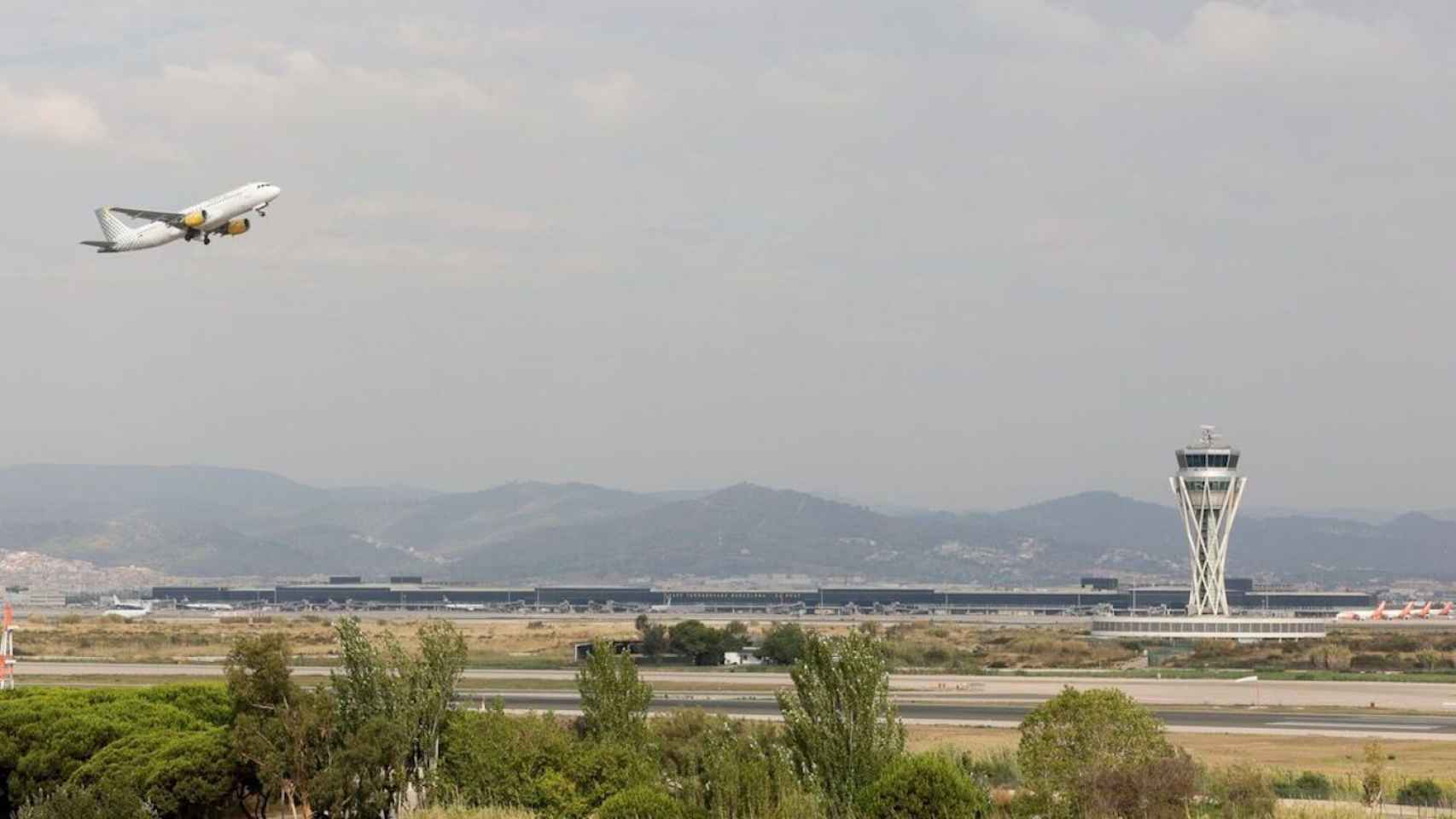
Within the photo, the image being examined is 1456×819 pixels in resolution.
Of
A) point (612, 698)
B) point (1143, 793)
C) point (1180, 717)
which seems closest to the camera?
point (1143, 793)

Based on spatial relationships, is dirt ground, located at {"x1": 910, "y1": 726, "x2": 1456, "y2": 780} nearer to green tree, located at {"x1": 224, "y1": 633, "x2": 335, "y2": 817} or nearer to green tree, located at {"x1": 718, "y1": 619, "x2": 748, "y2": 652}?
green tree, located at {"x1": 224, "y1": 633, "x2": 335, "y2": 817}

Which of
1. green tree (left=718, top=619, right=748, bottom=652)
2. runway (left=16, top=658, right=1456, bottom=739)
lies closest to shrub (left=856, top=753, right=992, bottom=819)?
runway (left=16, top=658, right=1456, bottom=739)

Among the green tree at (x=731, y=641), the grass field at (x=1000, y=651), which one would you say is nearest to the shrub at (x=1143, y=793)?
the grass field at (x=1000, y=651)

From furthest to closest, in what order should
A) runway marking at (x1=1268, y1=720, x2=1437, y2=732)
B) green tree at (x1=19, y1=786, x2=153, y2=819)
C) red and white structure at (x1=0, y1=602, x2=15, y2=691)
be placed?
runway marking at (x1=1268, y1=720, x2=1437, y2=732) < red and white structure at (x1=0, y1=602, x2=15, y2=691) < green tree at (x1=19, y1=786, x2=153, y2=819)

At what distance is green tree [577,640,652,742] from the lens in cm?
5141

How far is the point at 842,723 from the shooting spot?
42906 millimetres

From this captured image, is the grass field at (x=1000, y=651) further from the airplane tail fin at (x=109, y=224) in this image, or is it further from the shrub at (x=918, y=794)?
the shrub at (x=918, y=794)

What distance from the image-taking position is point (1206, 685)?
102 metres

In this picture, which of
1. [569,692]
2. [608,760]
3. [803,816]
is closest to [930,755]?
[803,816]

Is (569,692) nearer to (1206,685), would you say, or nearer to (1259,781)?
(1206,685)

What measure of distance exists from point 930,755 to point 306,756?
1581 cm

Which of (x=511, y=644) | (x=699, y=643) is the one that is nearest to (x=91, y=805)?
(x=699, y=643)

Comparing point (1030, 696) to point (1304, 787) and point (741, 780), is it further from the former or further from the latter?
point (741, 780)

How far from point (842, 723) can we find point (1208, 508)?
384 feet
